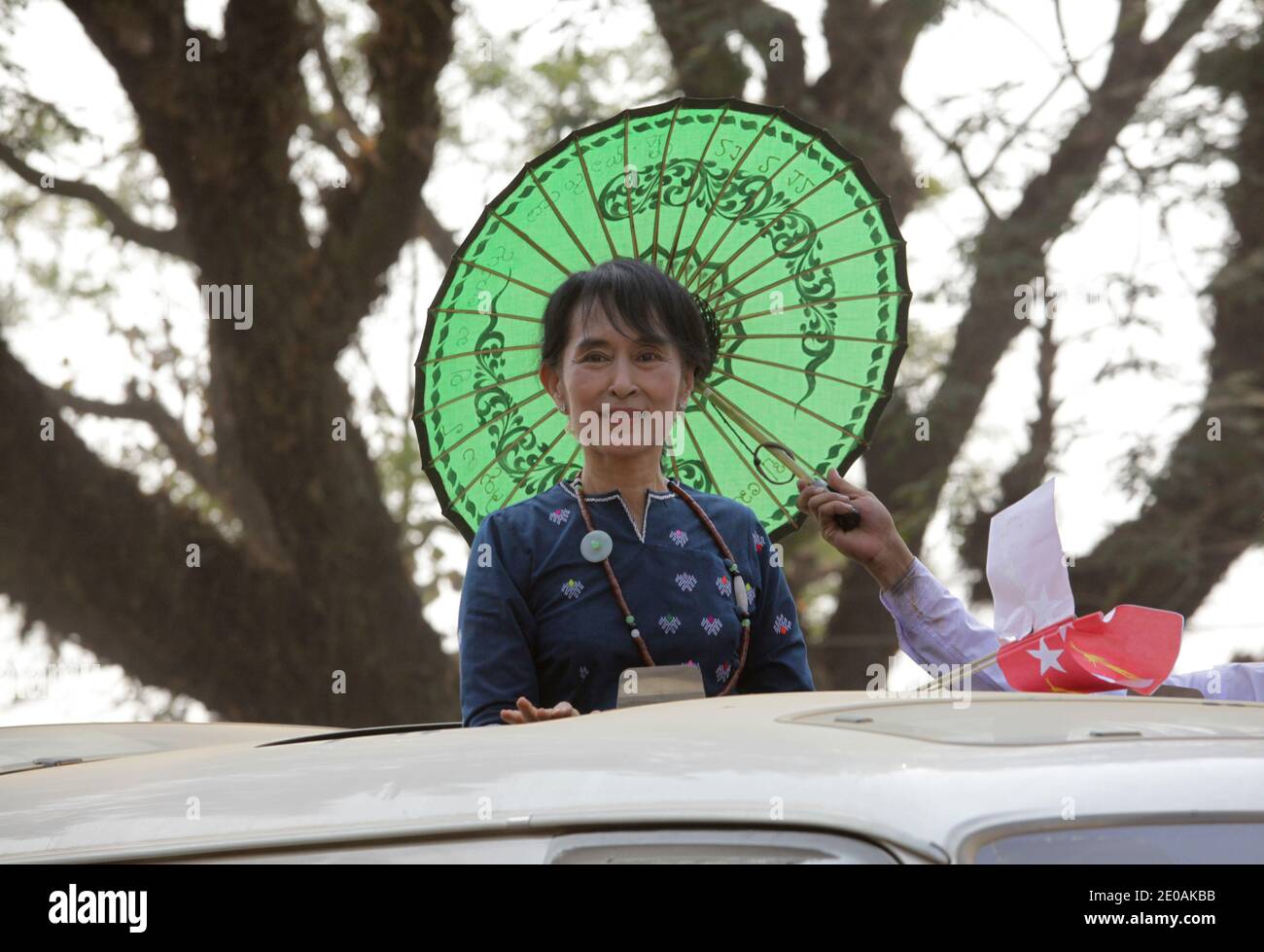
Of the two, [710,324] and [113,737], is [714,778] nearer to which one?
[710,324]

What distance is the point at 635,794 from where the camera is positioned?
133cm

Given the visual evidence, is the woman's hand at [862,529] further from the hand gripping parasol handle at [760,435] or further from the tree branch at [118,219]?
the tree branch at [118,219]

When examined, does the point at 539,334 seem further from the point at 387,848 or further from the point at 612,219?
the point at 387,848

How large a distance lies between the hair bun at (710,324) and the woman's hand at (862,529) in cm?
28

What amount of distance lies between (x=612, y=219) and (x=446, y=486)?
1.65ft

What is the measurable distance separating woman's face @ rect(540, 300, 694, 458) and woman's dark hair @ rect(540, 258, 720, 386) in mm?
18

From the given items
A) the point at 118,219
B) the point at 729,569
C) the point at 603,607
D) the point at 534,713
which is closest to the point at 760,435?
the point at 729,569

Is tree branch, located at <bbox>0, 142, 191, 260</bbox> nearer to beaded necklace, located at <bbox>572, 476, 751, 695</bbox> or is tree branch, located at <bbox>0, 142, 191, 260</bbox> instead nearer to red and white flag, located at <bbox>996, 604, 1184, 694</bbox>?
beaded necklace, located at <bbox>572, 476, 751, 695</bbox>

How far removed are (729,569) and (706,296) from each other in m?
0.51

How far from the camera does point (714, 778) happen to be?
134 centimetres

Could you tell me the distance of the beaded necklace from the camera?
2.23m

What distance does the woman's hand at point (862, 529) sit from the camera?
2441 mm

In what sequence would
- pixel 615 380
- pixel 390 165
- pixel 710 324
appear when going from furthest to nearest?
pixel 390 165, pixel 710 324, pixel 615 380
